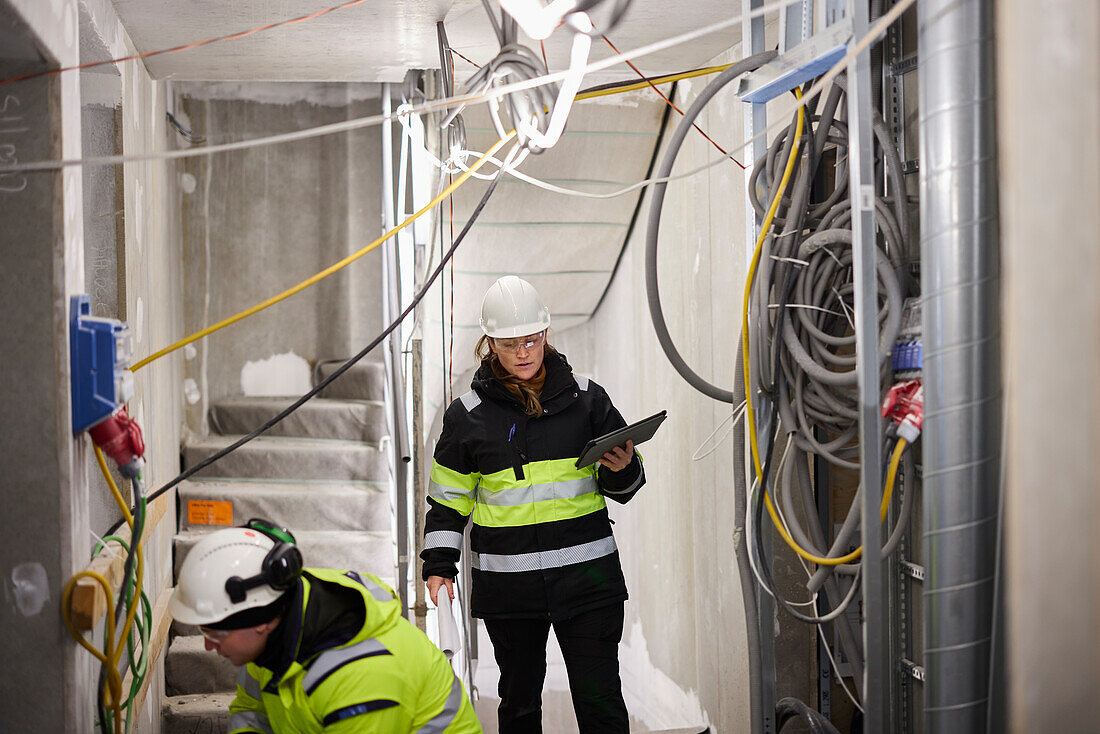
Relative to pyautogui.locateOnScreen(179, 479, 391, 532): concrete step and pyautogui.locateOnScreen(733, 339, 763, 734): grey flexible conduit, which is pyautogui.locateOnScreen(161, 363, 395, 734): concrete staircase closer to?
pyautogui.locateOnScreen(179, 479, 391, 532): concrete step

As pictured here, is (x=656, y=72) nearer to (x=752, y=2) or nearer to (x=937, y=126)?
(x=752, y=2)

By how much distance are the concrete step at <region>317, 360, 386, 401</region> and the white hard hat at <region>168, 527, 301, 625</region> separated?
106 inches

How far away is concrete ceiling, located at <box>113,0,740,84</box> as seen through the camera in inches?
97.7

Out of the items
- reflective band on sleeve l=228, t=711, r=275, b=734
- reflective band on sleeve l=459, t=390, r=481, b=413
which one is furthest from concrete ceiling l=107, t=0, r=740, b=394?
reflective band on sleeve l=228, t=711, r=275, b=734

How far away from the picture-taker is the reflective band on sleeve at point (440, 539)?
232 centimetres

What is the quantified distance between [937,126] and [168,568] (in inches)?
115

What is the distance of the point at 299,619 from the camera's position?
149 cm

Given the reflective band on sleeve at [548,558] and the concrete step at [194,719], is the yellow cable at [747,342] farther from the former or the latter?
the concrete step at [194,719]

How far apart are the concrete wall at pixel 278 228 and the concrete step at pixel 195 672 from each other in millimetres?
1475

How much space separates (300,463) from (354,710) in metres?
2.68

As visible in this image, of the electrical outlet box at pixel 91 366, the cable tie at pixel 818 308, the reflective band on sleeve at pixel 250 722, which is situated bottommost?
the reflective band on sleeve at pixel 250 722

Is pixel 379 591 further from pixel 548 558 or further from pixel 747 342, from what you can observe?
pixel 747 342

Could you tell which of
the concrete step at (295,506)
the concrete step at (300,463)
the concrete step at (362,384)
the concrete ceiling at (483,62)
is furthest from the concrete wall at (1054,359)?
the concrete step at (362,384)

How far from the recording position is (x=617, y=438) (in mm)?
2129
